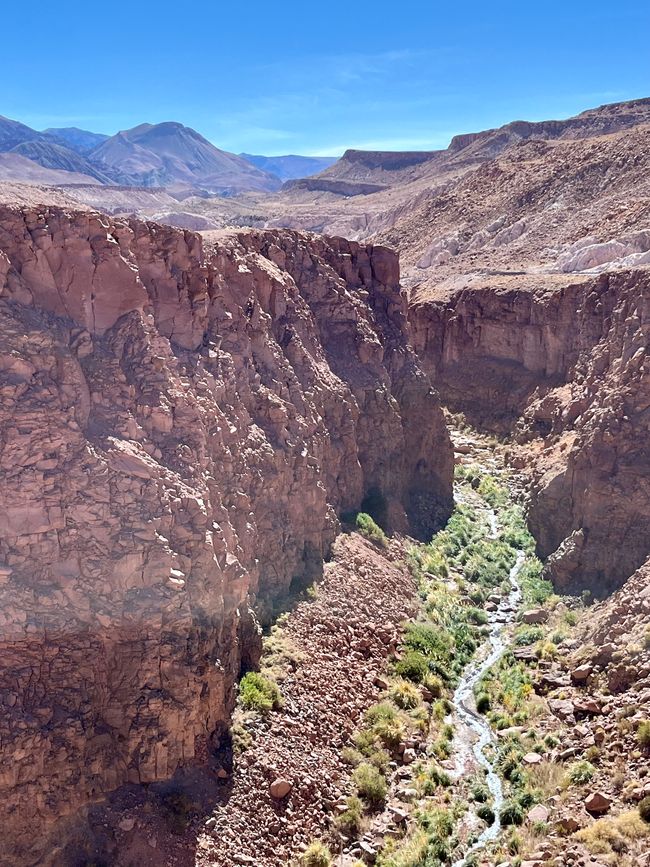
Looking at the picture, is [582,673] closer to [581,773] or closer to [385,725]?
[581,773]

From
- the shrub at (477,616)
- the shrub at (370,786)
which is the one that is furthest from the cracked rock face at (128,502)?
the shrub at (477,616)

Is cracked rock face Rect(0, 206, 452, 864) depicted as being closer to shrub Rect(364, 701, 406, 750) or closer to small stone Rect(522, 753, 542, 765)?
shrub Rect(364, 701, 406, 750)

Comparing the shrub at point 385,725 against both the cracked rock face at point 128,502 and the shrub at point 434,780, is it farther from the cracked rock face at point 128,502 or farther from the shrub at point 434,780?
the cracked rock face at point 128,502

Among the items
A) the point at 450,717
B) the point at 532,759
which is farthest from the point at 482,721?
the point at 532,759

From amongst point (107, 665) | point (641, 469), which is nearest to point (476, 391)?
point (641, 469)

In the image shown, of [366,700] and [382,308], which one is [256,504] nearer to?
[366,700]
